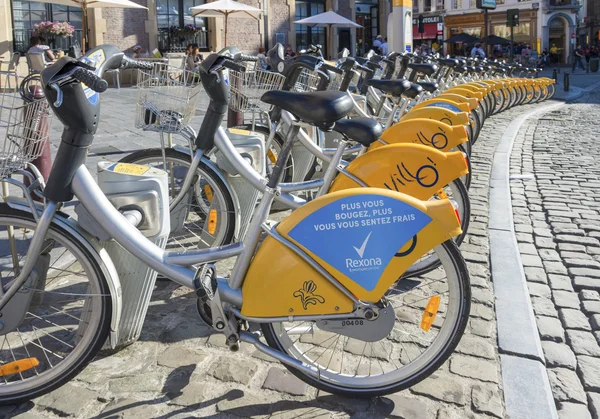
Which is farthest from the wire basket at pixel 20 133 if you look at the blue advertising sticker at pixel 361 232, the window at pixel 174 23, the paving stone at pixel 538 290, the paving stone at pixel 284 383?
the window at pixel 174 23

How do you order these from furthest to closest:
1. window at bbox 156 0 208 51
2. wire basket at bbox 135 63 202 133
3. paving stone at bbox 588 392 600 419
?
window at bbox 156 0 208 51
wire basket at bbox 135 63 202 133
paving stone at bbox 588 392 600 419

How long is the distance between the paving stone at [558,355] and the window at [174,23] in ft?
70.1

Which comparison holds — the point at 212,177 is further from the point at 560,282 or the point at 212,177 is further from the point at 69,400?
the point at 560,282

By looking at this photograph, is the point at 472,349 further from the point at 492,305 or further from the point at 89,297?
the point at 89,297

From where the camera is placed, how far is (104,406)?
8.09 feet

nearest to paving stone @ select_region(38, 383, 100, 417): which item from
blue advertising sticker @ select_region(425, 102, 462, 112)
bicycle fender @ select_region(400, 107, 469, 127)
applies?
bicycle fender @ select_region(400, 107, 469, 127)

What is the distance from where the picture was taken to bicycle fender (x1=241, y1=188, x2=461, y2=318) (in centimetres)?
227

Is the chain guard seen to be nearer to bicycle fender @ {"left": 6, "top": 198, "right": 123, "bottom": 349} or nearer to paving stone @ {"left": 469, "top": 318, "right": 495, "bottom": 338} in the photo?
bicycle fender @ {"left": 6, "top": 198, "right": 123, "bottom": 349}

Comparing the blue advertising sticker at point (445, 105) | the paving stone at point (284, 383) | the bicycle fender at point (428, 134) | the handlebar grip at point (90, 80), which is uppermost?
the handlebar grip at point (90, 80)

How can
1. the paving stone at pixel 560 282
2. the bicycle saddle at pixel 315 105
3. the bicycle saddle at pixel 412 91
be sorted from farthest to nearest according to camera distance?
1. the bicycle saddle at pixel 412 91
2. the paving stone at pixel 560 282
3. the bicycle saddle at pixel 315 105

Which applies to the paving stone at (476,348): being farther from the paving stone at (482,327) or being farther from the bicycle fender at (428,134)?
the bicycle fender at (428,134)

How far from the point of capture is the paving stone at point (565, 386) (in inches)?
101

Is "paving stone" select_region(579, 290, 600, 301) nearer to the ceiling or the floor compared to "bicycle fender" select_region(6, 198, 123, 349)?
nearer to the floor

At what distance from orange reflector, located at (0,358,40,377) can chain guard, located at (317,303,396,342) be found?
1.19 meters
